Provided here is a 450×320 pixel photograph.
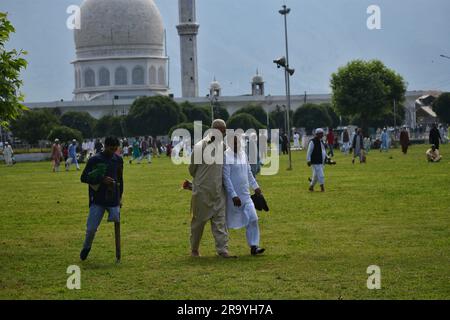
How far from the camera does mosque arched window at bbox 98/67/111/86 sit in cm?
12743

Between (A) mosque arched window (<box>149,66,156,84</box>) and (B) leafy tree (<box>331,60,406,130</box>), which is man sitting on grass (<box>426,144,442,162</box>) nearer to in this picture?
(B) leafy tree (<box>331,60,406,130</box>)

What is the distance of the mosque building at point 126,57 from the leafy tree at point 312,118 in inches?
374

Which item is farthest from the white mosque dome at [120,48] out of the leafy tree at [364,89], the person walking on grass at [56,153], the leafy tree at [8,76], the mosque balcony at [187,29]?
the leafy tree at [8,76]

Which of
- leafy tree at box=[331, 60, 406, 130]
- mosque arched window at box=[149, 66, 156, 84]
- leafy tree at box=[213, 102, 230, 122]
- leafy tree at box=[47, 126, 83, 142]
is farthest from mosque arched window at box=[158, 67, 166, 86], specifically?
leafy tree at box=[331, 60, 406, 130]

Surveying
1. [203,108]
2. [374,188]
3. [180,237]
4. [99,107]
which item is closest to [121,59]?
A: [99,107]

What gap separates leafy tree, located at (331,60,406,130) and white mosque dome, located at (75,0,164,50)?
49.8m

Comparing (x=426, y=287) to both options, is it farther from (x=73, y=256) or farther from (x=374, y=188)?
(x=374, y=188)

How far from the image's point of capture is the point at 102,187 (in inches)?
501

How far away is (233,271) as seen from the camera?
37.9ft

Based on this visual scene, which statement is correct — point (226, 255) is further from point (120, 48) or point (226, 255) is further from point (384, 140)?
point (120, 48)

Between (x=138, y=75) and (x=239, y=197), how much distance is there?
116 metres

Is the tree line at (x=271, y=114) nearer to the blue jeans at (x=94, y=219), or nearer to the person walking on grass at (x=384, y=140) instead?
the person walking on grass at (x=384, y=140)

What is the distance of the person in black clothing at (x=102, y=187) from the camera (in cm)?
1265
